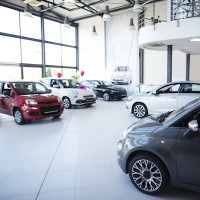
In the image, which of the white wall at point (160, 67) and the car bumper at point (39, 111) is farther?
the white wall at point (160, 67)

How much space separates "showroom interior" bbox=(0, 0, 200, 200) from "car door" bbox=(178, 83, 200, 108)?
5.51 ft

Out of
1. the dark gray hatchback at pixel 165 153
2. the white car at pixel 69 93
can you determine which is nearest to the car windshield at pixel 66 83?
the white car at pixel 69 93

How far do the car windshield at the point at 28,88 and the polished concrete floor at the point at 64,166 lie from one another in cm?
121

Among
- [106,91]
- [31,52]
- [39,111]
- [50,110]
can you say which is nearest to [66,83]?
[106,91]

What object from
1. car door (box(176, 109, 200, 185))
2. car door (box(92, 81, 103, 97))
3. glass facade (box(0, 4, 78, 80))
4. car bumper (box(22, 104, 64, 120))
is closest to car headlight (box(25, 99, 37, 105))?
car bumper (box(22, 104, 64, 120))

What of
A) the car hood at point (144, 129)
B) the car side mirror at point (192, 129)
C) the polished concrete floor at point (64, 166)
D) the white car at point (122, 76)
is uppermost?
the white car at point (122, 76)

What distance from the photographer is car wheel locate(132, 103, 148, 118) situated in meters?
7.28

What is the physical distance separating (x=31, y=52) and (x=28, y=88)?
8.15m

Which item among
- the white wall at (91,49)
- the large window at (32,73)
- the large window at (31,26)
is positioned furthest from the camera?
the white wall at (91,49)

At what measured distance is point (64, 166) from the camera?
3.49 metres

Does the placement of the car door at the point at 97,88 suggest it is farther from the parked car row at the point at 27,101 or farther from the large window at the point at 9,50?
the parked car row at the point at 27,101

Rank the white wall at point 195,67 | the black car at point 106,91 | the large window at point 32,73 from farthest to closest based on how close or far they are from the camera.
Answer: the large window at point 32,73, the white wall at point 195,67, the black car at point 106,91

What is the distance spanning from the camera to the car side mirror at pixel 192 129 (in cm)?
210

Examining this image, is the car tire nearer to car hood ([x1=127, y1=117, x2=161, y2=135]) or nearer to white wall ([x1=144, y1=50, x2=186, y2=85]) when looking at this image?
white wall ([x1=144, y1=50, x2=186, y2=85])
